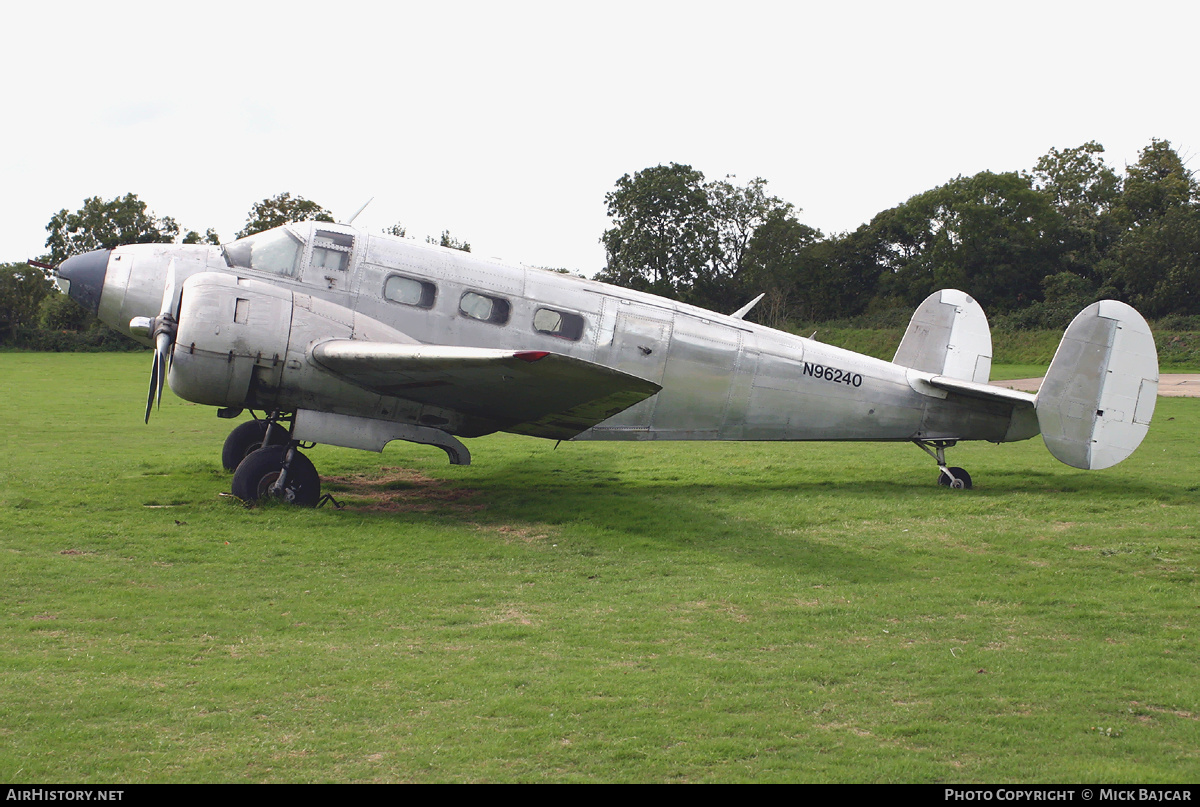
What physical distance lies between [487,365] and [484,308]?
2.40 meters

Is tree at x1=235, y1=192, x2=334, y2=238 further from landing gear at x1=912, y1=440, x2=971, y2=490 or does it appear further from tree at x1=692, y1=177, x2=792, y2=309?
landing gear at x1=912, y1=440, x2=971, y2=490

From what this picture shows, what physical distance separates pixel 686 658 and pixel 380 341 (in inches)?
253

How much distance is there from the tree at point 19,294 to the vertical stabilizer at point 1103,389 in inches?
2118

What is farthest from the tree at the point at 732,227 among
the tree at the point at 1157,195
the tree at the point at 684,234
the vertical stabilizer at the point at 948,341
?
the vertical stabilizer at the point at 948,341

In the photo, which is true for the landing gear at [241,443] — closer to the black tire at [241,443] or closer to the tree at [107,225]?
the black tire at [241,443]

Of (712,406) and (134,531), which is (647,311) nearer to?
(712,406)

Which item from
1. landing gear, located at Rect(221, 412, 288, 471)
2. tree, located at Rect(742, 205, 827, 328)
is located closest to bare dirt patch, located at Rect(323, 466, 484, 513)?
landing gear, located at Rect(221, 412, 288, 471)

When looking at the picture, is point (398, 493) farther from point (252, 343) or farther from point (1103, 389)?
point (1103, 389)

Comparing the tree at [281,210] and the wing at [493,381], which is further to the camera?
the tree at [281,210]

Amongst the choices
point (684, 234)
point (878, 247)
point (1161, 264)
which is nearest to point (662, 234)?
point (684, 234)

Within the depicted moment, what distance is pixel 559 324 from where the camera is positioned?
11.6 m

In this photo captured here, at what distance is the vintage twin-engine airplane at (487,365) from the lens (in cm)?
995

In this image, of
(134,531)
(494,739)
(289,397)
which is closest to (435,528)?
(289,397)

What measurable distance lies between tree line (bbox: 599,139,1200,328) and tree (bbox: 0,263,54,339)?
34.9 m
